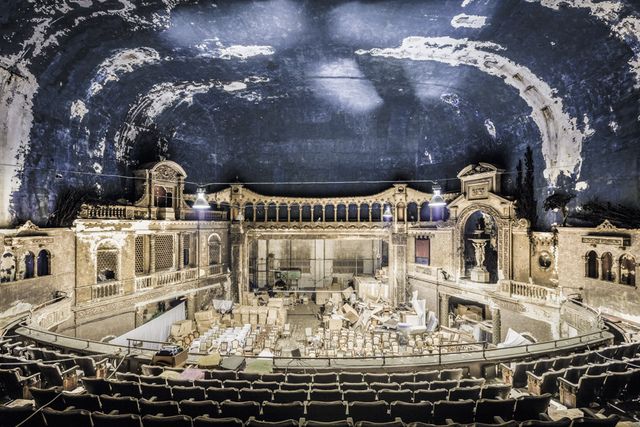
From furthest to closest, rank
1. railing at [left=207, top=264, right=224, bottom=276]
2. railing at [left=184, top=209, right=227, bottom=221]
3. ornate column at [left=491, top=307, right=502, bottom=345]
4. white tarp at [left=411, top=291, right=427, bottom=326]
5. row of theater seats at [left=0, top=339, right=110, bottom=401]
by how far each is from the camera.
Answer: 1. railing at [left=207, top=264, right=224, bottom=276]
2. railing at [left=184, top=209, right=227, bottom=221]
3. white tarp at [left=411, top=291, right=427, bottom=326]
4. ornate column at [left=491, top=307, right=502, bottom=345]
5. row of theater seats at [left=0, top=339, right=110, bottom=401]

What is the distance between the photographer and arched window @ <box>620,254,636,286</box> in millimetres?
10359

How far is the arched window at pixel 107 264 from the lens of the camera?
14579mm

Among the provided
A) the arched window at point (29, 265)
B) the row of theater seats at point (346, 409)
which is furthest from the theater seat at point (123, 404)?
the arched window at point (29, 265)

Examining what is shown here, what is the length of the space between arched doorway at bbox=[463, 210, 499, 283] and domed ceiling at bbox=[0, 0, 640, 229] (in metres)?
2.45

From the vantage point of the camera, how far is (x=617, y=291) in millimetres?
10625

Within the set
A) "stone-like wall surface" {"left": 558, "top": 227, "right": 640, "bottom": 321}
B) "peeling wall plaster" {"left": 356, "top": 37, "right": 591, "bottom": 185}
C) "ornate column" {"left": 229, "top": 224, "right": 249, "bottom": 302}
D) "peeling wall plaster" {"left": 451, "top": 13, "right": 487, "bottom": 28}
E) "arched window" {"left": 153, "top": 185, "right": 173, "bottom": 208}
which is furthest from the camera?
"ornate column" {"left": 229, "top": 224, "right": 249, "bottom": 302}

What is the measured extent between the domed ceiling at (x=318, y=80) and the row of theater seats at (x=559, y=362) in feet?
17.7

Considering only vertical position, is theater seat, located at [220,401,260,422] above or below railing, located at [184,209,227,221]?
below

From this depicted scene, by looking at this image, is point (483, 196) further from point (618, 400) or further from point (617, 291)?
point (618, 400)

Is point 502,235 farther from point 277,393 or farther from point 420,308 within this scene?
point 277,393

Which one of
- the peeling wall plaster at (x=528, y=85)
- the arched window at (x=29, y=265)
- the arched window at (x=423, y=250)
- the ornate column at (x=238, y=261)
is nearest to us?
the arched window at (x=29, y=265)

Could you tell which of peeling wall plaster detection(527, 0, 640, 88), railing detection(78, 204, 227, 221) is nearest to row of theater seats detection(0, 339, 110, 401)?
railing detection(78, 204, 227, 221)

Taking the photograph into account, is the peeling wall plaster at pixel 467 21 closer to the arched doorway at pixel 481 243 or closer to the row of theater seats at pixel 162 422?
the arched doorway at pixel 481 243

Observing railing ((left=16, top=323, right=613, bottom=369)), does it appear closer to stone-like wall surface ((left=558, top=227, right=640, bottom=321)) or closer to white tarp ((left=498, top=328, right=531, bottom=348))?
white tarp ((left=498, top=328, right=531, bottom=348))
